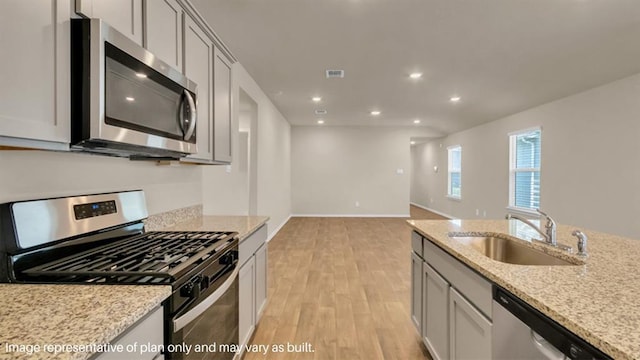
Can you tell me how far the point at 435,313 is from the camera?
5.75ft

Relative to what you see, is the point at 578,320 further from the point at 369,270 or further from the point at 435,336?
the point at 369,270

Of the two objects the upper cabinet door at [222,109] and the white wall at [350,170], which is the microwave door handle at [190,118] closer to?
the upper cabinet door at [222,109]

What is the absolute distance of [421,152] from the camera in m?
11.1

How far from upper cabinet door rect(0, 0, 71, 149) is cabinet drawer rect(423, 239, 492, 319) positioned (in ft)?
5.54

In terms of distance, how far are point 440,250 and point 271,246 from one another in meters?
3.63

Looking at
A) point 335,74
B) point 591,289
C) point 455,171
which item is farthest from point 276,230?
point 455,171

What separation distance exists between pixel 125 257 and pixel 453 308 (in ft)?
5.20

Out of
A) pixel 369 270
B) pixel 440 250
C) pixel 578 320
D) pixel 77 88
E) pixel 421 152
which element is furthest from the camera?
pixel 421 152

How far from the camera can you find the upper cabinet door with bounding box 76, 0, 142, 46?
1.04 metres

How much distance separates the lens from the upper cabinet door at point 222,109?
7.34 feet

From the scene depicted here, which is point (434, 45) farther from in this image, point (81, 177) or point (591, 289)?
point (81, 177)

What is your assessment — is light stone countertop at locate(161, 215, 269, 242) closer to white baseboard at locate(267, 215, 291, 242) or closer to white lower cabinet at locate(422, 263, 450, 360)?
white lower cabinet at locate(422, 263, 450, 360)

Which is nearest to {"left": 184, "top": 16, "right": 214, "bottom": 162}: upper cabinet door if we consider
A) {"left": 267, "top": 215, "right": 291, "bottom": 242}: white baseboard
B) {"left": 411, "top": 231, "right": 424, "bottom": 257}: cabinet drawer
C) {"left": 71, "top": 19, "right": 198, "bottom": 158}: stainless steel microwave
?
{"left": 71, "top": 19, "right": 198, "bottom": 158}: stainless steel microwave

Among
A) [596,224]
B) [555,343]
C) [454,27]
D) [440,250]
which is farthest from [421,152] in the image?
[555,343]
